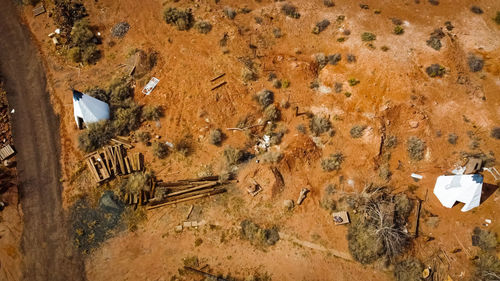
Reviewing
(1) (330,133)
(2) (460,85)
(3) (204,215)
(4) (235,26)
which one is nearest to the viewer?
(3) (204,215)

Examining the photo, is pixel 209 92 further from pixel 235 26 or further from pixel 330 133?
pixel 330 133

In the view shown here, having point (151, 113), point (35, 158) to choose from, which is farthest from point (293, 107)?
point (35, 158)

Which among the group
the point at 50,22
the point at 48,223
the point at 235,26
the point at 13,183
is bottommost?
the point at 48,223

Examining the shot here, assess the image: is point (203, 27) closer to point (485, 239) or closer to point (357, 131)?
point (357, 131)

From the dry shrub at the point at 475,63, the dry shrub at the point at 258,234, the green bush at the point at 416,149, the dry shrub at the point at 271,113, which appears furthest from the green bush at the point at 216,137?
the dry shrub at the point at 475,63

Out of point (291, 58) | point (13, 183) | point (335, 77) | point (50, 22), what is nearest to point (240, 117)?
point (291, 58)

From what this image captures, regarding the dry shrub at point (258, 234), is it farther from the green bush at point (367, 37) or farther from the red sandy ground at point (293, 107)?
the green bush at point (367, 37)
